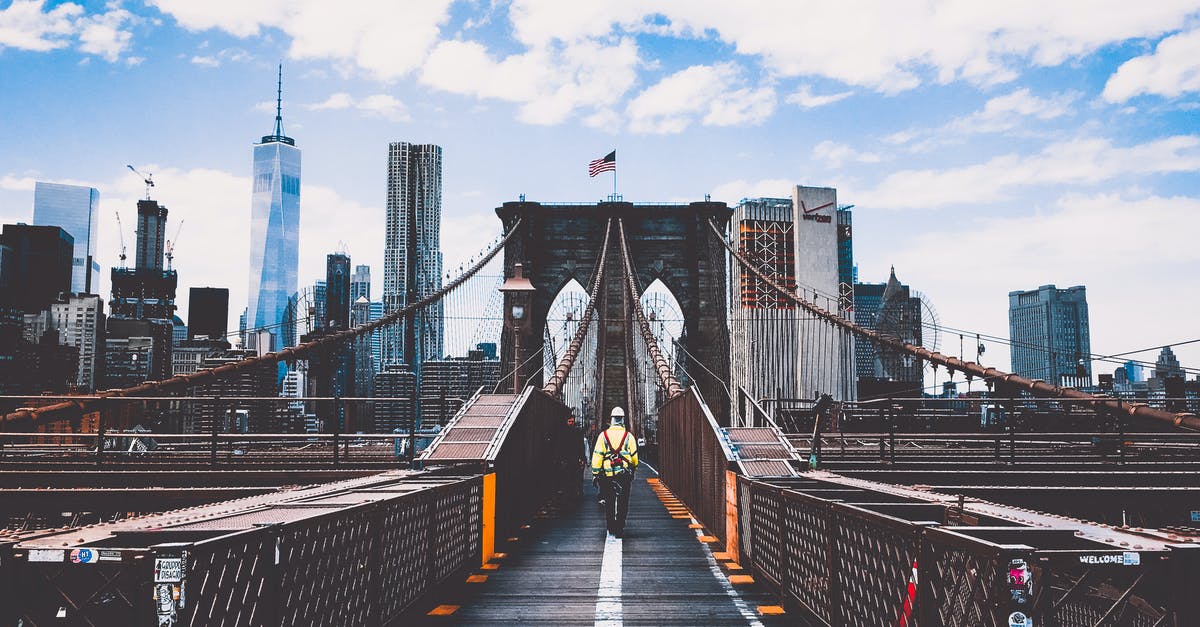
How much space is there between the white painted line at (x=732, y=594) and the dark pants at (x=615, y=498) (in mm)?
1527

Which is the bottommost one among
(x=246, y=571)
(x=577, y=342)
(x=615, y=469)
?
(x=615, y=469)

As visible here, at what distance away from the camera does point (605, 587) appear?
829 cm

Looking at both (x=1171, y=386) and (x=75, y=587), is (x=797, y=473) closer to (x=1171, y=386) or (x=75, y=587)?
(x=75, y=587)

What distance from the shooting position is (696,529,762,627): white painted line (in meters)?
6.99

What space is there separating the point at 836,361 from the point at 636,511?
100635 millimetres

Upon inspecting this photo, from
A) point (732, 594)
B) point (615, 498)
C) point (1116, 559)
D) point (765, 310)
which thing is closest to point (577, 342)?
point (615, 498)

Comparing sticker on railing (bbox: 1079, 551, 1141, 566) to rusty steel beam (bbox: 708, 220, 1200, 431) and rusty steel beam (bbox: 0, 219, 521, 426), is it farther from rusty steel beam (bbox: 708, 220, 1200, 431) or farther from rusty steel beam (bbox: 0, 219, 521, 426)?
rusty steel beam (bbox: 0, 219, 521, 426)

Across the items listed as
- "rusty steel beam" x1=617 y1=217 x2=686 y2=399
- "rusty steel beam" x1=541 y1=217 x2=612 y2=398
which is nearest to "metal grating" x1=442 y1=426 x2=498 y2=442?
"rusty steel beam" x1=617 y1=217 x2=686 y2=399

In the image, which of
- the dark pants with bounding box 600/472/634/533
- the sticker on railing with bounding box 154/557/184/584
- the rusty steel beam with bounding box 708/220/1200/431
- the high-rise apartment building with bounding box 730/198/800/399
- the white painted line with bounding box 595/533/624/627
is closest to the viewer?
the sticker on railing with bounding box 154/557/184/584

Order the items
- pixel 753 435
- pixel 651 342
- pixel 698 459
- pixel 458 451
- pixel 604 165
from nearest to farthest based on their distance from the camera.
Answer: pixel 458 451, pixel 753 435, pixel 698 459, pixel 651 342, pixel 604 165

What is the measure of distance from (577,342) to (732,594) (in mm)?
24606

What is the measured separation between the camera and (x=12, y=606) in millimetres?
3795

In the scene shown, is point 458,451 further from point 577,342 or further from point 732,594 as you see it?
point 577,342

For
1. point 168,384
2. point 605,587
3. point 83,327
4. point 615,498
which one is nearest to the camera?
point 605,587
